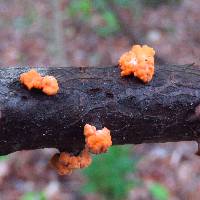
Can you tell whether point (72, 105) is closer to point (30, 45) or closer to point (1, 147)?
point (1, 147)

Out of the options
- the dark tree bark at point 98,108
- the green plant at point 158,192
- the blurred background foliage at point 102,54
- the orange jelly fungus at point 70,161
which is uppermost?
the blurred background foliage at point 102,54

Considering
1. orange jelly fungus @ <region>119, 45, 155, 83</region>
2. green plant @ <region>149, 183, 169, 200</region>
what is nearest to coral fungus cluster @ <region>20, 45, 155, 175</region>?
orange jelly fungus @ <region>119, 45, 155, 83</region>

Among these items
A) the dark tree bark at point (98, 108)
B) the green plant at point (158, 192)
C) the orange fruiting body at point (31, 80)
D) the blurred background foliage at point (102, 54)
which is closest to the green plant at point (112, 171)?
the blurred background foliage at point (102, 54)

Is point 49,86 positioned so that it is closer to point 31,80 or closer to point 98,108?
point 31,80

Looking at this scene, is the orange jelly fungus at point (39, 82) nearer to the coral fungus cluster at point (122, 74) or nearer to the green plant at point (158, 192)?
the coral fungus cluster at point (122, 74)

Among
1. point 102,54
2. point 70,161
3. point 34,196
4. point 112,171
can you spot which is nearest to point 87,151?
point 70,161

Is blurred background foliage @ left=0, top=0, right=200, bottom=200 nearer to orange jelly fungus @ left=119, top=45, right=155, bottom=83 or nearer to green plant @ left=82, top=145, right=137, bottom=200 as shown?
green plant @ left=82, top=145, right=137, bottom=200
